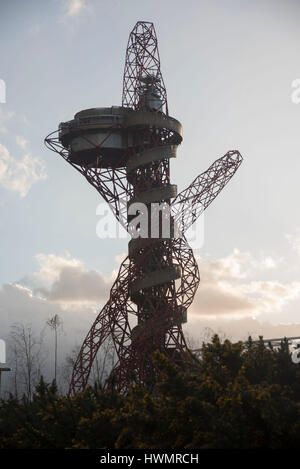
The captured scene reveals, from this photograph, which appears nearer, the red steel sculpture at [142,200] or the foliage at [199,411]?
the foliage at [199,411]

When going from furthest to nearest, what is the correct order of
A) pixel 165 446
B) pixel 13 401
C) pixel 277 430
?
pixel 13 401 < pixel 165 446 < pixel 277 430

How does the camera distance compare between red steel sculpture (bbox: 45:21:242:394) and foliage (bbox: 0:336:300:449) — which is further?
red steel sculpture (bbox: 45:21:242:394)

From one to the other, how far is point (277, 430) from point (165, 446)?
11.3 ft

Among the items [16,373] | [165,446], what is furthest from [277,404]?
[16,373]

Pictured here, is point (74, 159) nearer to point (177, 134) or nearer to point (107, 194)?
point (107, 194)

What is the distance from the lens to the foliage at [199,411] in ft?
55.1

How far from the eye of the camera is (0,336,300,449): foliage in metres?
16.8


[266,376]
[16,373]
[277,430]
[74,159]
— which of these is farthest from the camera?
[16,373]

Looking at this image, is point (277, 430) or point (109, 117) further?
point (109, 117)

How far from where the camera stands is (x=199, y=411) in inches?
679

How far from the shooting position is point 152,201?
42.8 meters

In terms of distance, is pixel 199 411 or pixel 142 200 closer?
pixel 199 411

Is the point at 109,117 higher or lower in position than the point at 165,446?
higher
